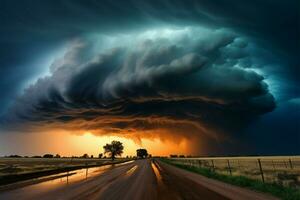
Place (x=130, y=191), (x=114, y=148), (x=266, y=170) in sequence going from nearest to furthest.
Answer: (x=130, y=191) < (x=266, y=170) < (x=114, y=148)

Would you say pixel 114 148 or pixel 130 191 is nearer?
pixel 130 191

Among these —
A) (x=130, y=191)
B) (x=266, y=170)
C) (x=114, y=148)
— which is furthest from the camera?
(x=114, y=148)

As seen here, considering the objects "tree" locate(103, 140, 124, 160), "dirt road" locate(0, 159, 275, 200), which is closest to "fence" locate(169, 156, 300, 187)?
"dirt road" locate(0, 159, 275, 200)

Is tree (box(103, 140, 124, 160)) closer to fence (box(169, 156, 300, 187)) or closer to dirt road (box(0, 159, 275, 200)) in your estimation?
fence (box(169, 156, 300, 187))

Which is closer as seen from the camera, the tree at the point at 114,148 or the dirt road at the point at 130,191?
the dirt road at the point at 130,191

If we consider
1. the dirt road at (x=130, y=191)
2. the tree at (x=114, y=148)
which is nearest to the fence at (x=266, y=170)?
the dirt road at (x=130, y=191)

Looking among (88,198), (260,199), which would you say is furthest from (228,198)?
(88,198)

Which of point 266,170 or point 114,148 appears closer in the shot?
point 266,170

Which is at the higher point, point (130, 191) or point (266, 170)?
point (266, 170)

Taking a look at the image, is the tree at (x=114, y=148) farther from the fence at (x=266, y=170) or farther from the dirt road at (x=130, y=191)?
the dirt road at (x=130, y=191)

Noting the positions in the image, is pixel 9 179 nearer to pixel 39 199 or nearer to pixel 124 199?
pixel 39 199

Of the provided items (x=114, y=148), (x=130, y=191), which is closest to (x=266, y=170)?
(x=130, y=191)

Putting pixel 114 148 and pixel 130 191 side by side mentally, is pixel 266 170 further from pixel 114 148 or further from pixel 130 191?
pixel 114 148

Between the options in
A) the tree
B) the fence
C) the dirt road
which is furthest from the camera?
the tree
